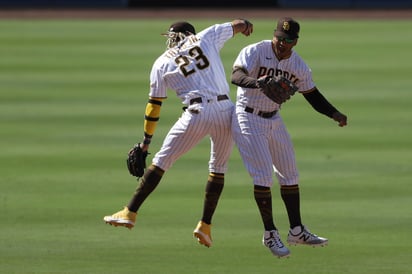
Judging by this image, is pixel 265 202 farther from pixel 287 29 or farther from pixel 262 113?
pixel 287 29

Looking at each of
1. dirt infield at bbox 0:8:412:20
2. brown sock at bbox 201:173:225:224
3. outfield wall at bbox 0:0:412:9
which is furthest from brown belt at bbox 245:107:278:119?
outfield wall at bbox 0:0:412:9

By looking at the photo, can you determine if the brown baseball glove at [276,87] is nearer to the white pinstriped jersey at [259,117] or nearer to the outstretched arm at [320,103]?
the white pinstriped jersey at [259,117]

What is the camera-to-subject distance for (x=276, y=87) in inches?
341

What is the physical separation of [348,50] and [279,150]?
12723 mm

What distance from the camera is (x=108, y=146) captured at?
553 inches

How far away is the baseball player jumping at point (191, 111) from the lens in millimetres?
9328

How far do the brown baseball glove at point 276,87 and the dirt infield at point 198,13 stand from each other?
19.6m

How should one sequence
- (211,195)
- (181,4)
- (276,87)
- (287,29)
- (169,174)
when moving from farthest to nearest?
1. (181,4)
2. (169,174)
3. (211,195)
4. (287,29)
5. (276,87)

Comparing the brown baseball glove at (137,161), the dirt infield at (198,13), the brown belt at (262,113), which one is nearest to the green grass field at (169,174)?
the brown baseball glove at (137,161)

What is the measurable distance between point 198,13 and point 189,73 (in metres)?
20.1

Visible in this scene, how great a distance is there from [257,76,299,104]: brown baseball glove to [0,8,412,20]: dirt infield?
64.2ft

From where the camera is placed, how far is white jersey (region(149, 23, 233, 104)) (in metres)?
9.38

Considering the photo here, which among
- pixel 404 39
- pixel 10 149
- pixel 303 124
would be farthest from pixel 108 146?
pixel 404 39

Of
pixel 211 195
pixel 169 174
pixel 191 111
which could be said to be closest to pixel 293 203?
pixel 211 195
